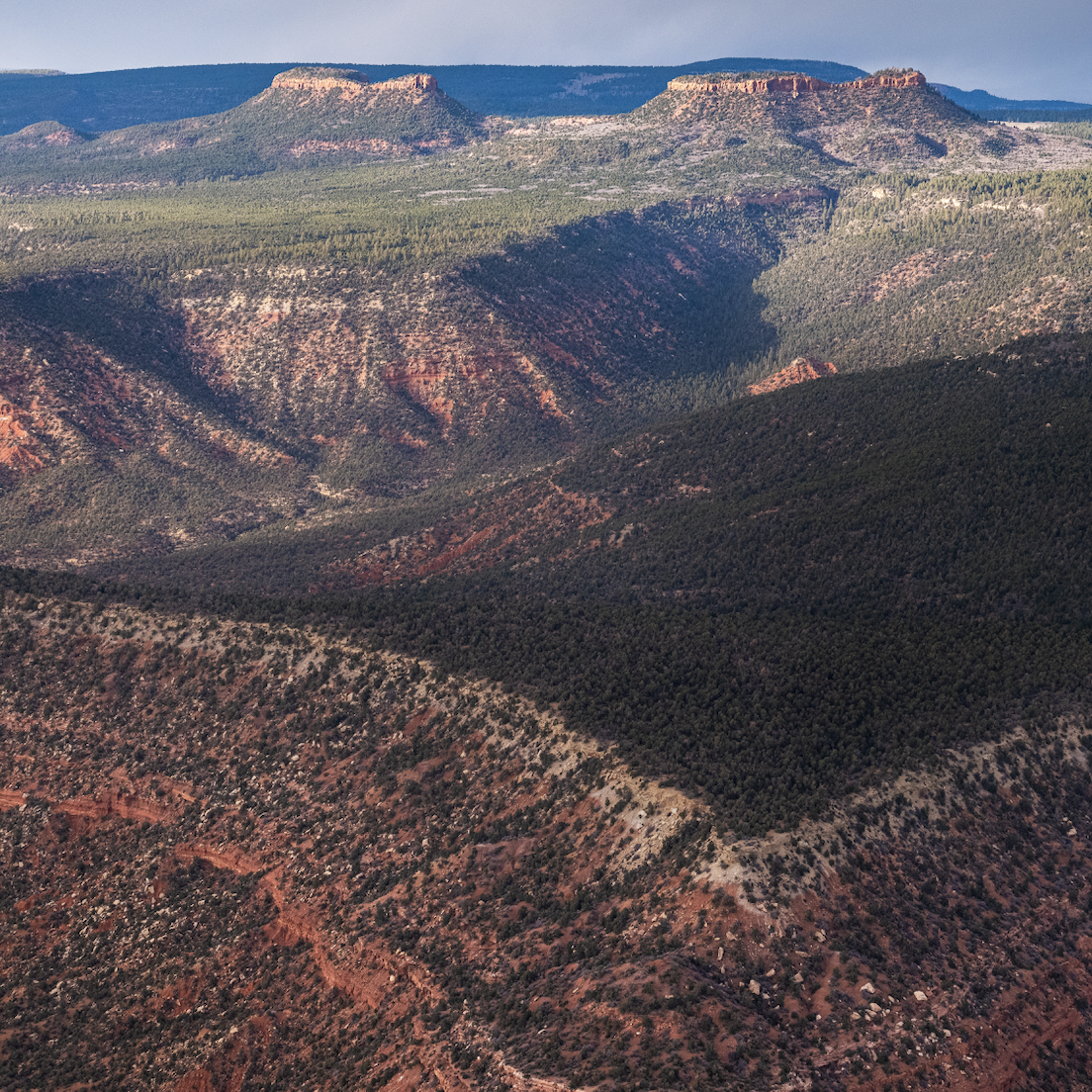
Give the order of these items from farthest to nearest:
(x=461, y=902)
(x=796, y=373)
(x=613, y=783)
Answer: (x=796, y=373)
(x=613, y=783)
(x=461, y=902)

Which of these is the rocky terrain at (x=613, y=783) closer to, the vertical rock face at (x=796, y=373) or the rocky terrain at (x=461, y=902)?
the rocky terrain at (x=461, y=902)

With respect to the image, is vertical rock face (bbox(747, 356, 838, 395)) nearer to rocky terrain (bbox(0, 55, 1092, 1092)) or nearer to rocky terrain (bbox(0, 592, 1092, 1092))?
rocky terrain (bbox(0, 55, 1092, 1092))

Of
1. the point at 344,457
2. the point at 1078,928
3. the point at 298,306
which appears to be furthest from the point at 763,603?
the point at 298,306

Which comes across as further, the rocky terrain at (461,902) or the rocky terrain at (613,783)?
the rocky terrain at (613,783)

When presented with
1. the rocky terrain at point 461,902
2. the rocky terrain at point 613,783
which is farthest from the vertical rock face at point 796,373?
the rocky terrain at point 461,902

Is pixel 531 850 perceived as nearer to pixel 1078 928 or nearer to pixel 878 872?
pixel 878 872

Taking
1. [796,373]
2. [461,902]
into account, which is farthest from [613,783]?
[796,373]

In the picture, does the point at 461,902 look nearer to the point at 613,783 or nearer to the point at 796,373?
the point at 613,783

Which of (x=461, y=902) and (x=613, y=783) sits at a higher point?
(x=613, y=783)

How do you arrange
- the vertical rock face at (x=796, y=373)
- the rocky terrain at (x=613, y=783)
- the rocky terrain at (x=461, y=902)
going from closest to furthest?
1. the rocky terrain at (x=461, y=902)
2. the rocky terrain at (x=613, y=783)
3. the vertical rock face at (x=796, y=373)
